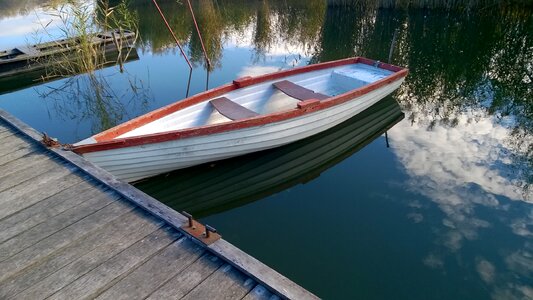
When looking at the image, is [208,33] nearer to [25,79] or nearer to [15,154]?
[25,79]

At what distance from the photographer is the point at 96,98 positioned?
799cm

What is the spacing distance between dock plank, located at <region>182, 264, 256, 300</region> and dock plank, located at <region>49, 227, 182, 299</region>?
470 mm

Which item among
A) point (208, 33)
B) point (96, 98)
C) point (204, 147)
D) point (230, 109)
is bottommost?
point (96, 98)

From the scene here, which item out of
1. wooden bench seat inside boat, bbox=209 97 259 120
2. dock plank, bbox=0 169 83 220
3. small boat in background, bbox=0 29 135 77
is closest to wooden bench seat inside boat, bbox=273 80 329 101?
wooden bench seat inside boat, bbox=209 97 259 120

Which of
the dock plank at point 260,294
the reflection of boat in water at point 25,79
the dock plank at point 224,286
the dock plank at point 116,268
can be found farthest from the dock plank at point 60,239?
the reflection of boat in water at point 25,79

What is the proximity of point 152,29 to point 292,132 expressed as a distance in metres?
10.3

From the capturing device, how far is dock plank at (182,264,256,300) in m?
2.28

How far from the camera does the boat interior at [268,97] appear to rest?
5.20 meters

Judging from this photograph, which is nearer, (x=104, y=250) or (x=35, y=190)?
(x=104, y=250)

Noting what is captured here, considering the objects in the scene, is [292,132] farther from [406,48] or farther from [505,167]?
[406,48]

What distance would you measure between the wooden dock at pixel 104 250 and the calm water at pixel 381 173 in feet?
4.24

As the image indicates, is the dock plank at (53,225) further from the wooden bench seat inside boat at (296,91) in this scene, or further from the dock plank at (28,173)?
the wooden bench seat inside boat at (296,91)

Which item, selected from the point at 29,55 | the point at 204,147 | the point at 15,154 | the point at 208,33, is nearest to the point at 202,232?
the point at 204,147

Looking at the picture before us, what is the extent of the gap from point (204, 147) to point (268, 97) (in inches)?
79.2
